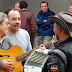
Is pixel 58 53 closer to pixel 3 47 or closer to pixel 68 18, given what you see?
pixel 68 18

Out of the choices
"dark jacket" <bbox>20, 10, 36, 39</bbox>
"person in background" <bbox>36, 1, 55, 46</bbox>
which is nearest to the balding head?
"dark jacket" <bbox>20, 10, 36, 39</bbox>

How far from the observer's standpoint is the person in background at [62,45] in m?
3.28

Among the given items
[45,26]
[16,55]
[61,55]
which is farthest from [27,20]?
[61,55]

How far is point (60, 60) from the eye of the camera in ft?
10.7

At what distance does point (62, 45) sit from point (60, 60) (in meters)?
0.25

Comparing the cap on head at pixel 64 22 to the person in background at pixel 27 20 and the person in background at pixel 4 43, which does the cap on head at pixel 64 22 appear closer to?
the person in background at pixel 4 43

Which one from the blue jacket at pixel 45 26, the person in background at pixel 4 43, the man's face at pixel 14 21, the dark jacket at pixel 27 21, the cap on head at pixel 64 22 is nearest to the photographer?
the cap on head at pixel 64 22

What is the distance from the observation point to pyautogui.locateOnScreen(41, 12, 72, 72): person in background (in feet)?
10.8

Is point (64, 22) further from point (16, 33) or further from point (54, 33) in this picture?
point (16, 33)

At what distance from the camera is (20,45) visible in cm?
492

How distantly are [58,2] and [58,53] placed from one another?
804 centimetres

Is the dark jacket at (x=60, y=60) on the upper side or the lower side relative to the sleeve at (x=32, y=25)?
upper

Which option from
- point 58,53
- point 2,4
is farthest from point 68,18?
point 2,4

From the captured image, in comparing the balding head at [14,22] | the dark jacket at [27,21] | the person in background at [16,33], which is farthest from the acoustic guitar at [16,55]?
the dark jacket at [27,21]
